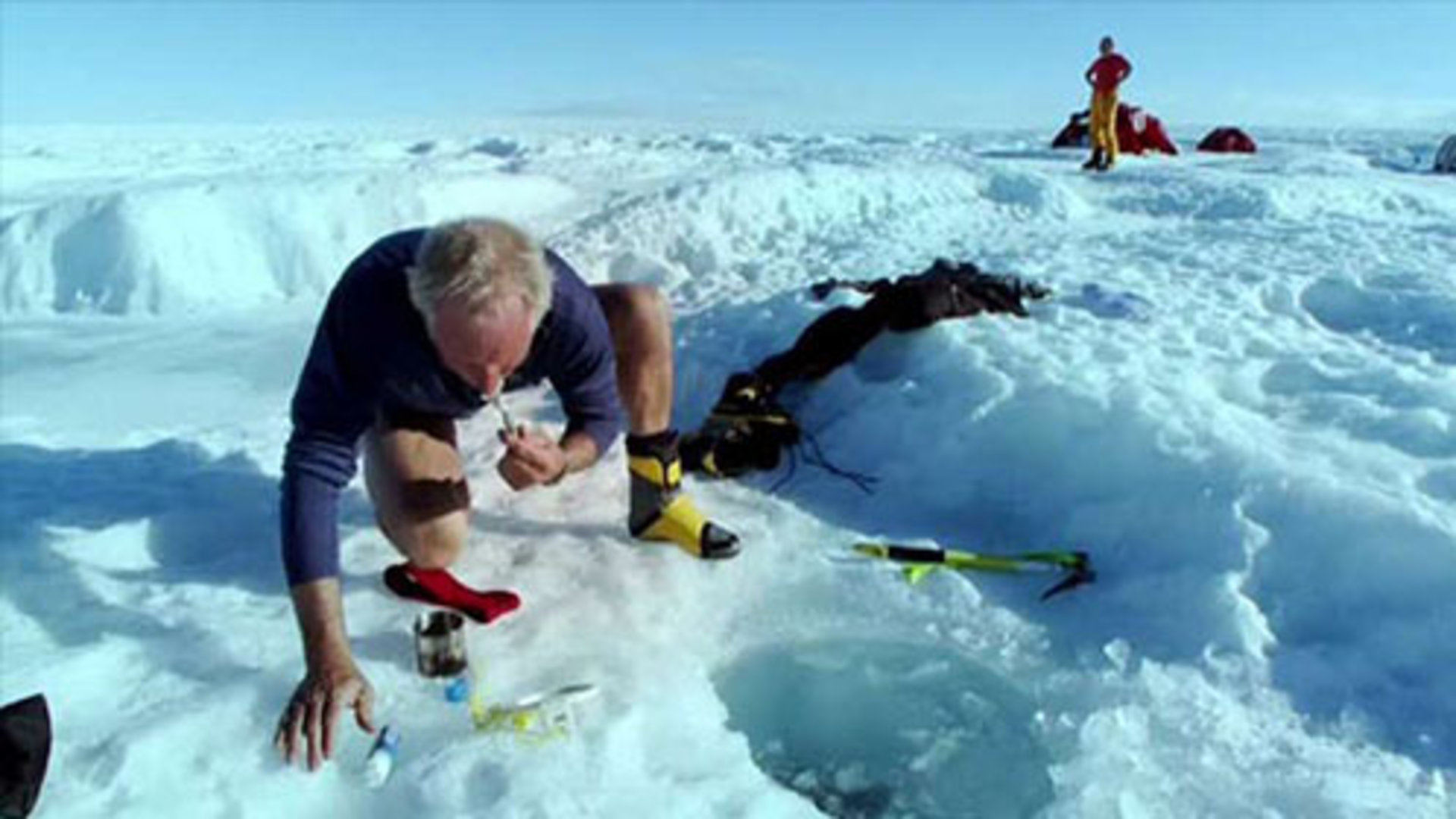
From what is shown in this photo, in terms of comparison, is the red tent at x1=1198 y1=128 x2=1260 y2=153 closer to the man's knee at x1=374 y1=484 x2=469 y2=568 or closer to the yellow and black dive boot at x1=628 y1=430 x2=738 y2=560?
the yellow and black dive boot at x1=628 y1=430 x2=738 y2=560

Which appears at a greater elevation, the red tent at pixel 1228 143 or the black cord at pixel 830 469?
the red tent at pixel 1228 143

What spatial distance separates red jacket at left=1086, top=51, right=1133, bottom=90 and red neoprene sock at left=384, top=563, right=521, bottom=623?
11.2 metres

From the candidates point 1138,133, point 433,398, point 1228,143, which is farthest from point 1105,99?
point 433,398

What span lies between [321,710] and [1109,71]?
1199 centimetres

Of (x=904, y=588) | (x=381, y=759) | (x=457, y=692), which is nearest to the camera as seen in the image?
(x=381, y=759)

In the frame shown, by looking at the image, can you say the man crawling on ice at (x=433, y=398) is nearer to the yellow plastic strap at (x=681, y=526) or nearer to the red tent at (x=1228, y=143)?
the yellow plastic strap at (x=681, y=526)

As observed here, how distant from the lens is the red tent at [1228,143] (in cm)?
1769

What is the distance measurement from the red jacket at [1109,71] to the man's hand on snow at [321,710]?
11.9 meters

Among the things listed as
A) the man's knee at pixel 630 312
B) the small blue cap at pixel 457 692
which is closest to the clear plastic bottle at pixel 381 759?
the small blue cap at pixel 457 692

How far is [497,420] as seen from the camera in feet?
15.6

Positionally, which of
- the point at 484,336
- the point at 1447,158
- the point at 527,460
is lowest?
the point at 527,460

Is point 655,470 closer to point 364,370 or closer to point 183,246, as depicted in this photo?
point 364,370

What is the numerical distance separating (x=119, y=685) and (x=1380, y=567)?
327cm

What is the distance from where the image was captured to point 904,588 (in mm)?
3037
